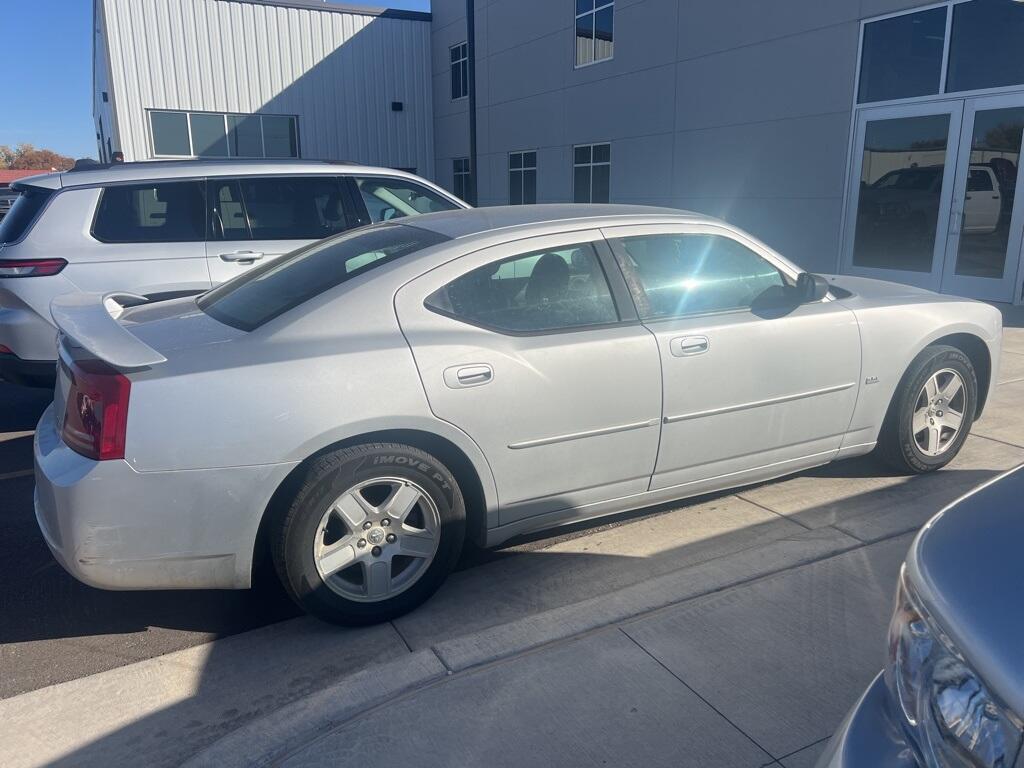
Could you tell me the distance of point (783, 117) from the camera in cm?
1270

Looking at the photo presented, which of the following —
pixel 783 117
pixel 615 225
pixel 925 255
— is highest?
pixel 783 117

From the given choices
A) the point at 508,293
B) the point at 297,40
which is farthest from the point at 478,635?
the point at 297,40

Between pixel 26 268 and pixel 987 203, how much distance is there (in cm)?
1038

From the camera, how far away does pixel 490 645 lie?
308 centimetres

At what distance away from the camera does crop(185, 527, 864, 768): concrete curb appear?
2604 mm

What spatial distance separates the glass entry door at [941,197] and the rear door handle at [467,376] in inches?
A: 362

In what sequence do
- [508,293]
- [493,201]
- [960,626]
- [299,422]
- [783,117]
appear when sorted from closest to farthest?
[960,626] → [299,422] → [508,293] → [783,117] → [493,201]

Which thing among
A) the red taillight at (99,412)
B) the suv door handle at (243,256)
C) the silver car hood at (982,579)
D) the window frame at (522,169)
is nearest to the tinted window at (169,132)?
the window frame at (522,169)

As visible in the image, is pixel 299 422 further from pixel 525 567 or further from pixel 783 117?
pixel 783 117

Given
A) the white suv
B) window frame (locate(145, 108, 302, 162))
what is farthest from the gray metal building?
the white suv

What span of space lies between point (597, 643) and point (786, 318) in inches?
74.0

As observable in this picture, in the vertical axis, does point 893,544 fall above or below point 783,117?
below

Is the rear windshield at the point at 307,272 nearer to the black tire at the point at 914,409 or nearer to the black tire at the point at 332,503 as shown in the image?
the black tire at the point at 332,503

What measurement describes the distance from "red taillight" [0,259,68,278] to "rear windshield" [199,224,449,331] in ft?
7.37
